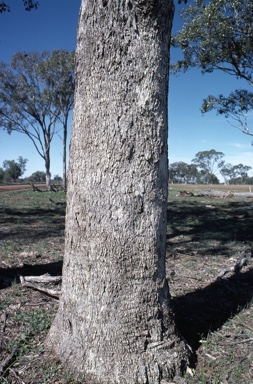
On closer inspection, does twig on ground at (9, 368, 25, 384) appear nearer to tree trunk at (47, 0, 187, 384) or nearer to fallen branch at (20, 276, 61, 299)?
tree trunk at (47, 0, 187, 384)

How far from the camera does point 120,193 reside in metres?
2.58

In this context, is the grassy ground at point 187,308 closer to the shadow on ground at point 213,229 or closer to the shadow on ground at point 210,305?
the shadow on ground at point 210,305

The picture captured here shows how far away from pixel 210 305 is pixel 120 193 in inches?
90.6

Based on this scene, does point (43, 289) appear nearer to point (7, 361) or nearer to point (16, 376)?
point (7, 361)

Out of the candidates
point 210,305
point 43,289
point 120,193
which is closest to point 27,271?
point 43,289

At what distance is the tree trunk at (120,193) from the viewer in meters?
2.54

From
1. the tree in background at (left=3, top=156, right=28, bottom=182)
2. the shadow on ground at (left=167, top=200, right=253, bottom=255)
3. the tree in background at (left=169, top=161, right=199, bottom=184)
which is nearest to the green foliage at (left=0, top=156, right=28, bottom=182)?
the tree in background at (left=3, top=156, right=28, bottom=182)

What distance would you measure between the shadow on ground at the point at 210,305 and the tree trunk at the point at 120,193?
72cm

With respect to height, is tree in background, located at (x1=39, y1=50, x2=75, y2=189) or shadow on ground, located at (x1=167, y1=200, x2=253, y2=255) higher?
tree in background, located at (x1=39, y1=50, x2=75, y2=189)

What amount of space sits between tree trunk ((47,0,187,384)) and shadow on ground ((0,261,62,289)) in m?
2.43

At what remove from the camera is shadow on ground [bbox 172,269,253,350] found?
3.42 metres

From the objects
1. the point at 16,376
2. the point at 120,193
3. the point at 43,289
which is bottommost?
the point at 16,376

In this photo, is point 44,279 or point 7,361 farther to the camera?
point 44,279

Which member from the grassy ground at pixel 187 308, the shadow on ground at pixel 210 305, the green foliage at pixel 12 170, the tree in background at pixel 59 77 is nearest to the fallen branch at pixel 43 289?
the grassy ground at pixel 187 308
